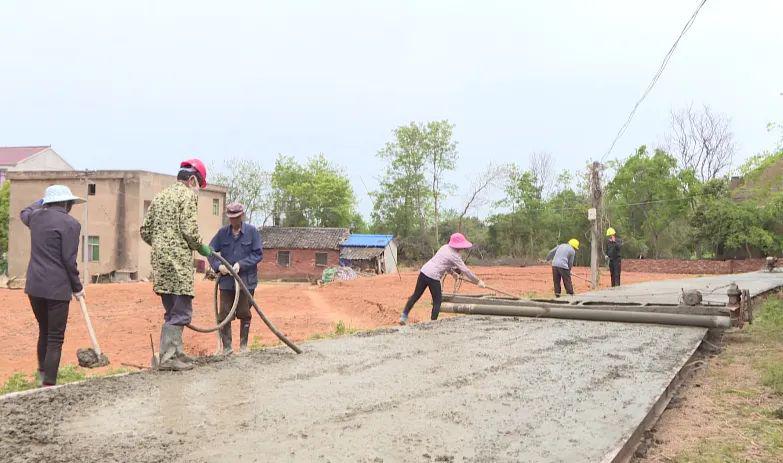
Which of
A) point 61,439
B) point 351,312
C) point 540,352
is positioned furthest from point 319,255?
point 61,439

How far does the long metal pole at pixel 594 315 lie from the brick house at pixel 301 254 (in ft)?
111

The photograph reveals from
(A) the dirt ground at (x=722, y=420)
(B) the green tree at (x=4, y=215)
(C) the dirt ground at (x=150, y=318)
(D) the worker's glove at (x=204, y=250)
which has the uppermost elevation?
(B) the green tree at (x=4, y=215)

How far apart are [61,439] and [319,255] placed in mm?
40635

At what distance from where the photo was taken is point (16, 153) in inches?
2087

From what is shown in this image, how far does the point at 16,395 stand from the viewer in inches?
150

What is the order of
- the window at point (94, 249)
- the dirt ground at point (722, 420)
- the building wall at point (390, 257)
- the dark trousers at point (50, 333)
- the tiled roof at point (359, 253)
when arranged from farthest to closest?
the building wall at point (390, 257) < the tiled roof at point (359, 253) < the window at point (94, 249) < the dark trousers at point (50, 333) < the dirt ground at point (722, 420)

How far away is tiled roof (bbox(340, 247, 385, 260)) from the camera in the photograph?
42531mm

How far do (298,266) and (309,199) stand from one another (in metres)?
17.1

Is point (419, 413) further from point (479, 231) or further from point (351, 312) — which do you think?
point (479, 231)

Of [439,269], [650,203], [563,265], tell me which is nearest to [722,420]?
[439,269]

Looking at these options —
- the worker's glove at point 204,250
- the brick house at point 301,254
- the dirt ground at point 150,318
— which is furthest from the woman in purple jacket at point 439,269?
the brick house at point 301,254

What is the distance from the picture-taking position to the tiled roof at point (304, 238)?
43.6 m

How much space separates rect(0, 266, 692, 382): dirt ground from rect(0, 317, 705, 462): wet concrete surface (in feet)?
16.8

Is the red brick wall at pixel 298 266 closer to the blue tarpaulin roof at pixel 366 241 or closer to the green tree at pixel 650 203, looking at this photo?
the blue tarpaulin roof at pixel 366 241
